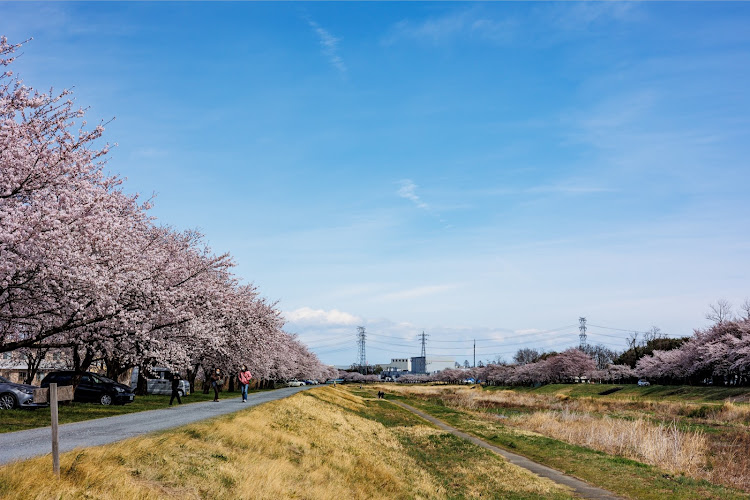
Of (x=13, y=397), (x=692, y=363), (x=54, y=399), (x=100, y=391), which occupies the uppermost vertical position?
(x=54, y=399)

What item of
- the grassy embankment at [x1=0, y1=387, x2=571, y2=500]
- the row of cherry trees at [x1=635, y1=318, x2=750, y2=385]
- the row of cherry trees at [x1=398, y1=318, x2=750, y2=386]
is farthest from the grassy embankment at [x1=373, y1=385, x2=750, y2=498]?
the row of cherry trees at [x1=398, y1=318, x2=750, y2=386]

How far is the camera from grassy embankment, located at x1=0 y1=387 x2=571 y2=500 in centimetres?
1020

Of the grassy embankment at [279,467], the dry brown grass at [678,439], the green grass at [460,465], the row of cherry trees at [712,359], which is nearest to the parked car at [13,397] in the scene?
the grassy embankment at [279,467]

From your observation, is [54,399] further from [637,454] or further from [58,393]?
[637,454]

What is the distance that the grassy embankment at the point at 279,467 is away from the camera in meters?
10.2

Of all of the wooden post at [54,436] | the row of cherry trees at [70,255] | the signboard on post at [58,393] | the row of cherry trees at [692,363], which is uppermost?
the row of cherry trees at [70,255]

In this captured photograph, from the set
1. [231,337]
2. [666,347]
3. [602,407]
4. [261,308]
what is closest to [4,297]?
[231,337]

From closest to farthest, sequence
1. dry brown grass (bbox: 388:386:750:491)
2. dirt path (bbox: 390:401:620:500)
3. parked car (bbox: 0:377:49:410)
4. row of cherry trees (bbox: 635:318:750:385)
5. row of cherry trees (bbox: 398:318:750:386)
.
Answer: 1. dirt path (bbox: 390:401:620:500)
2. dry brown grass (bbox: 388:386:750:491)
3. parked car (bbox: 0:377:49:410)
4. row of cherry trees (bbox: 635:318:750:385)
5. row of cherry trees (bbox: 398:318:750:386)

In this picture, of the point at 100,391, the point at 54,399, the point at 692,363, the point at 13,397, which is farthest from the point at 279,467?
the point at 692,363

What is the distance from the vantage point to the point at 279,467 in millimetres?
15125

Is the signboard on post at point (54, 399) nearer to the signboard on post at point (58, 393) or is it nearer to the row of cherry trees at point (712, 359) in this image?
the signboard on post at point (58, 393)

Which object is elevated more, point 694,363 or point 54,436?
point 54,436

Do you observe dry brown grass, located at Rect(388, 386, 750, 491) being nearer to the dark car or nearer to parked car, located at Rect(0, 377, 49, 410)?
the dark car

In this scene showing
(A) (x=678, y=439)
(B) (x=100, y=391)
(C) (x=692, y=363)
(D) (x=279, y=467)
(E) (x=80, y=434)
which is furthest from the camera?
(C) (x=692, y=363)
